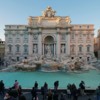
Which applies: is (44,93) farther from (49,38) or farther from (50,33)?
(49,38)

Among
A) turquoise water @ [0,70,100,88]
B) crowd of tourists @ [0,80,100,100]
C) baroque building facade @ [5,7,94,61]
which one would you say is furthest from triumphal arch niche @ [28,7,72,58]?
crowd of tourists @ [0,80,100,100]

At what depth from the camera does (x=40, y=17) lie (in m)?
39.8

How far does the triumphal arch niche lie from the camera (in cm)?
3928

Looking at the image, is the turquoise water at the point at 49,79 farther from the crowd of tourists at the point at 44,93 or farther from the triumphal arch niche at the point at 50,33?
the triumphal arch niche at the point at 50,33

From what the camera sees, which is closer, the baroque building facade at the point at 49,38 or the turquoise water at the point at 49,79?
the turquoise water at the point at 49,79

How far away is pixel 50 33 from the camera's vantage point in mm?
39469

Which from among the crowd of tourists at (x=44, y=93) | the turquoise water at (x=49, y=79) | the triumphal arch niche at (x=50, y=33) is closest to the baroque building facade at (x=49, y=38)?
the triumphal arch niche at (x=50, y=33)

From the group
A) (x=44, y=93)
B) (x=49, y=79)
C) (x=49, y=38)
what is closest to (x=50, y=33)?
(x=49, y=38)

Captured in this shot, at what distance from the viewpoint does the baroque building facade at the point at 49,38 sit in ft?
129

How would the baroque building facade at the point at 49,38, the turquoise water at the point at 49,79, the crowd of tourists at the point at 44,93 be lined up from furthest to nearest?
the baroque building facade at the point at 49,38
the turquoise water at the point at 49,79
the crowd of tourists at the point at 44,93

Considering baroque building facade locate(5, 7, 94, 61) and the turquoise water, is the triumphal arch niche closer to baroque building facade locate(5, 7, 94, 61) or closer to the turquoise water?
baroque building facade locate(5, 7, 94, 61)

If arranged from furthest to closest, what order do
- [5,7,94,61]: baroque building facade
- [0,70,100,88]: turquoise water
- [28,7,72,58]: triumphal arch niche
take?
1. [5,7,94,61]: baroque building facade
2. [28,7,72,58]: triumphal arch niche
3. [0,70,100,88]: turquoise water

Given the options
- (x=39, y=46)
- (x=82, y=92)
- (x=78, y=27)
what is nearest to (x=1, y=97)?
(x=82, y=92)

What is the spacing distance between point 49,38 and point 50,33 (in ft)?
5.75
